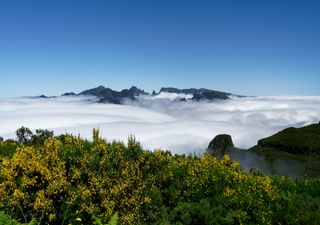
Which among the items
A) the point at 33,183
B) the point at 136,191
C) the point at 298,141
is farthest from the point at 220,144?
the point at 298,141

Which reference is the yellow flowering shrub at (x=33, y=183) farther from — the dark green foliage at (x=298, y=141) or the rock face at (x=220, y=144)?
the dark green foliage at (x=298, y=141)

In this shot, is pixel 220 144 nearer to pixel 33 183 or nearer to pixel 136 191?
pixel 136 191

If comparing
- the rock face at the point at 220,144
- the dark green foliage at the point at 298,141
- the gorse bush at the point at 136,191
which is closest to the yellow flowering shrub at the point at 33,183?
the gorse bush at the point at 136,191

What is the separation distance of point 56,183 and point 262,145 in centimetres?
13646

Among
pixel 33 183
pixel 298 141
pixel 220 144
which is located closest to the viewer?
pixel 33 183

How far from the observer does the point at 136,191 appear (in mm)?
12336

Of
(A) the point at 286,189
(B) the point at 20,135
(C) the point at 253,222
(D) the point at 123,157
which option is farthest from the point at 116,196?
(B) the point at 20,135

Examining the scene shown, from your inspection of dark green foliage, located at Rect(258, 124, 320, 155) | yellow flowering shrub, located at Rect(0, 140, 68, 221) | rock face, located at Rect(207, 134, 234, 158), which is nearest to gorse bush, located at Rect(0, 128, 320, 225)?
yellow flowering shrub, located at Rect(0, 140, 68, 221)

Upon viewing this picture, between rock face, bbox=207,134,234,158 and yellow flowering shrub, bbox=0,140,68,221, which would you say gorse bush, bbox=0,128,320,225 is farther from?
rock face, bbox=207,134,234,158

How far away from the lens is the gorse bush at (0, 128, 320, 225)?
11094 millimetres

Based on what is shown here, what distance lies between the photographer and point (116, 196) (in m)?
11.7

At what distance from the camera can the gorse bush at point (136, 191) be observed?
1109cm

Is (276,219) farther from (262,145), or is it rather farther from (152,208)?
(262,145)

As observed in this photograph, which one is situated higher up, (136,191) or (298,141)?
(136,191)
